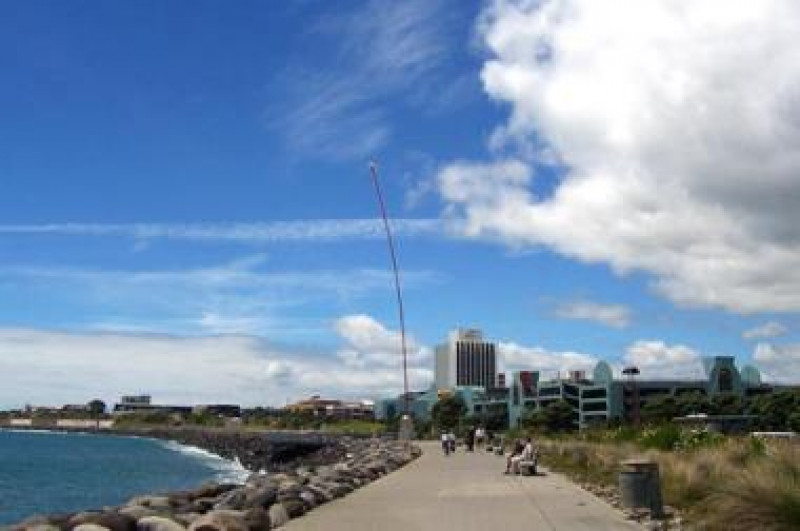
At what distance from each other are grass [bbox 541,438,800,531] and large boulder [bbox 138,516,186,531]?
23.3ft

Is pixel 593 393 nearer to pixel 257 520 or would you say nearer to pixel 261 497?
pixel 261 497

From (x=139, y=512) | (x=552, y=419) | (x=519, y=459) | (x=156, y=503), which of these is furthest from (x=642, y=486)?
(x=552, y=419)

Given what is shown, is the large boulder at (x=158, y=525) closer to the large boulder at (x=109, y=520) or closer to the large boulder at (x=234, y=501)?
the large boulder at (x=109, y=520)

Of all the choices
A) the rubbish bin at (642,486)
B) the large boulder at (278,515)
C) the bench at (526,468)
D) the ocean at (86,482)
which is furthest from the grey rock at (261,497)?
the ocean at (86,482)

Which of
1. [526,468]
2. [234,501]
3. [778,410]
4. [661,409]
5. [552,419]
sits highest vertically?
[661,409]

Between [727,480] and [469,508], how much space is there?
16.7ft

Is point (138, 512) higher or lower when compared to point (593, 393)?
lower

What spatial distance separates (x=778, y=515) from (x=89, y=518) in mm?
Result: 9552

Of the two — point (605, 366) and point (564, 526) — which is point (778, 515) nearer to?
point (564, 526)

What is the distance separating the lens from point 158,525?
15695 mm

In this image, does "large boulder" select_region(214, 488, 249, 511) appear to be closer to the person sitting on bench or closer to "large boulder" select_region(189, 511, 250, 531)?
"large boulder" select_region(189, 511, 250, 531)

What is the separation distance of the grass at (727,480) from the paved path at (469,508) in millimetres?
1157

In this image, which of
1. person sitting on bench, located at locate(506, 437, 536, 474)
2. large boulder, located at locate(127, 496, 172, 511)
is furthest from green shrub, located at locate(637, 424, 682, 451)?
large boulder, located at locate(127, 496, 172, 511)

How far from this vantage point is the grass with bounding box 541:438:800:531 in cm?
1245
